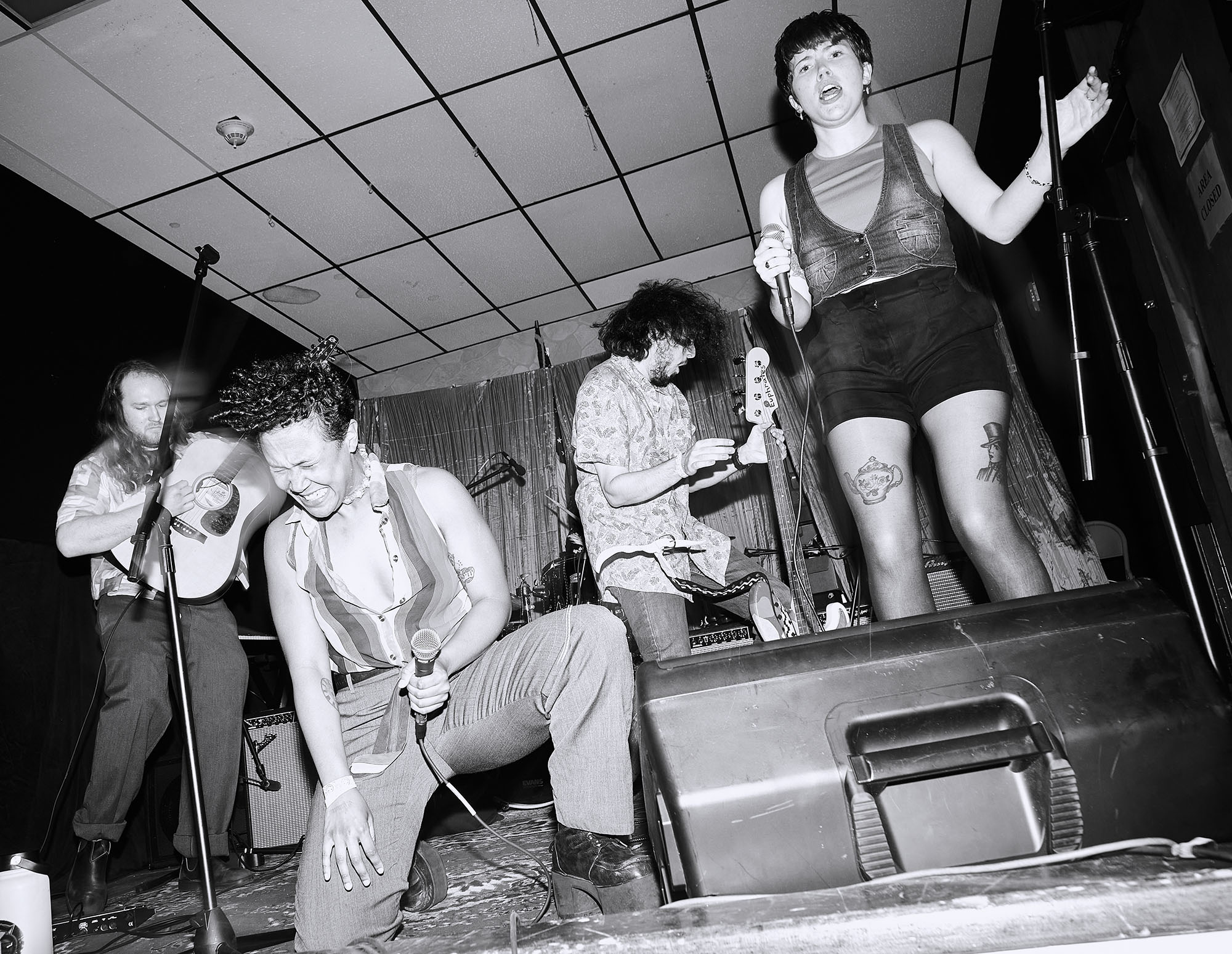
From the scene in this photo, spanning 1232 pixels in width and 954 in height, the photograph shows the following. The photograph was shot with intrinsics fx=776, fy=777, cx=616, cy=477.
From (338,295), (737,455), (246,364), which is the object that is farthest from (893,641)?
(246,364)

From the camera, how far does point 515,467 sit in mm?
5961

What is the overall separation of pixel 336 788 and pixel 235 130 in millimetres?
3386

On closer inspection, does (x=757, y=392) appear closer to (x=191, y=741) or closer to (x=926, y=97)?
(x=191, y=741)

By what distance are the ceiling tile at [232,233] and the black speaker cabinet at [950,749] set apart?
425 cm

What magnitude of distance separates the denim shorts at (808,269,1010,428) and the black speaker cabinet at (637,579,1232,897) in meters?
0.64

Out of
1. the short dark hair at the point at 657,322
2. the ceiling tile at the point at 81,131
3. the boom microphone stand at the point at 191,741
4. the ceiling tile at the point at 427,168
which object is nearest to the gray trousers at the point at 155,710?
the boom microphone stand at the point at 191,741

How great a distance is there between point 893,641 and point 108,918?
2.31 metres

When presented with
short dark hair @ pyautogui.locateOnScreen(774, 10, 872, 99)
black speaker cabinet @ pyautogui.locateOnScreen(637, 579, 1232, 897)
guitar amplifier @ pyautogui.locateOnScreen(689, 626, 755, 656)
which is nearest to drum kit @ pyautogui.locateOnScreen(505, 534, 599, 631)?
guitar amplifier @ pyautogui.locateOnScreen(689, 626, 755, 656)

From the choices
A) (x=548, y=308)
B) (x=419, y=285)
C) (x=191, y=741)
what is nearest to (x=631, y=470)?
(x=191, y=741)

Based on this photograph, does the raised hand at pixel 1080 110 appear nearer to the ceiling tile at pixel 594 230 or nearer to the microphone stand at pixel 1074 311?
the microphone stand at pixel 1074 311

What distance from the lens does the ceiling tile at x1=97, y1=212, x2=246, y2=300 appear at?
4270 millimetres

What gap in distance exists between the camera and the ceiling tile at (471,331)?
234 inches

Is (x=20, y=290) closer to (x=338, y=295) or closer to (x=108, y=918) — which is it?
(x=338, y=295)

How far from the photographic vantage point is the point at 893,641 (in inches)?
42.1
